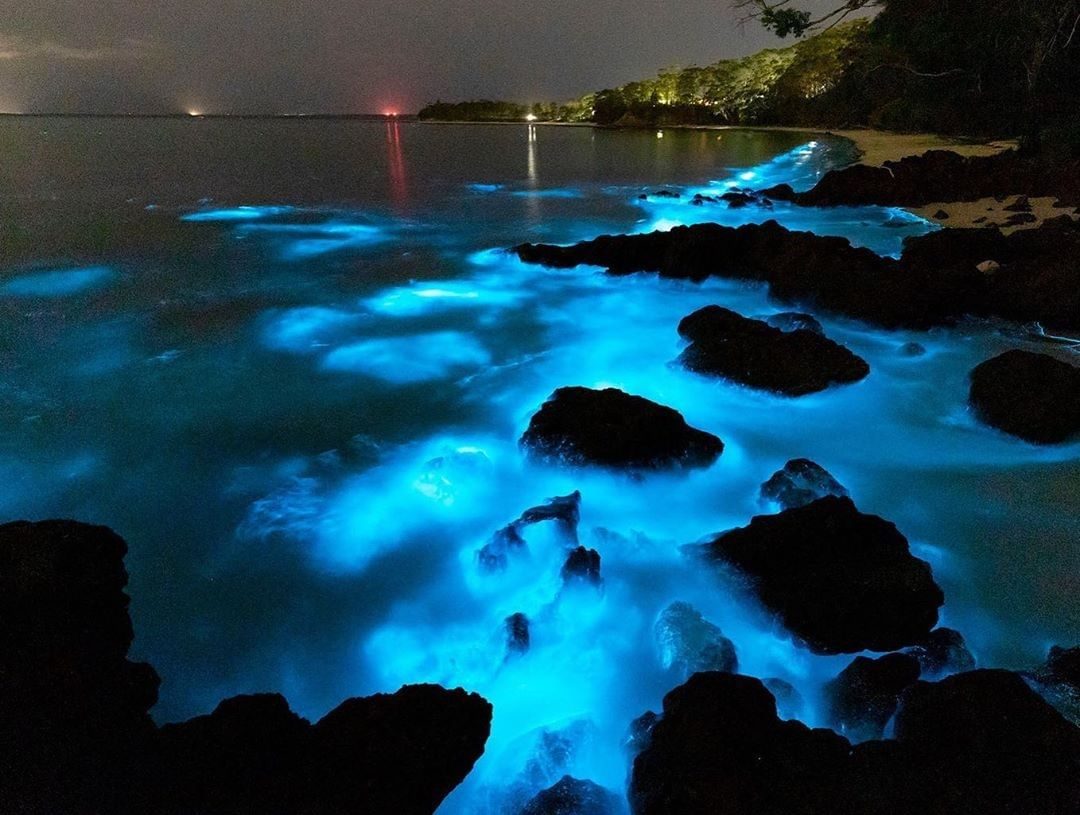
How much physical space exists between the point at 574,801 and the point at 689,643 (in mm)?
1098

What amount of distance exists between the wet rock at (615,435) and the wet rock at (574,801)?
2.44 metres

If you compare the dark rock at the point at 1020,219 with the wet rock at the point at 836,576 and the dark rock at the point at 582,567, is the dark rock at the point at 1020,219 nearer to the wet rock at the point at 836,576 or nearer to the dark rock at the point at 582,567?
the wet rock at the point at 836,576

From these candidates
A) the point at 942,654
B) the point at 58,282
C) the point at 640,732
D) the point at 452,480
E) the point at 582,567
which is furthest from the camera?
the point at 58,282

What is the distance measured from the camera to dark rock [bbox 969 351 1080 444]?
4.84 meters

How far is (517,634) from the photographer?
3281mm

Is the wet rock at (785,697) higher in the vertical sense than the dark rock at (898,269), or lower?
lower

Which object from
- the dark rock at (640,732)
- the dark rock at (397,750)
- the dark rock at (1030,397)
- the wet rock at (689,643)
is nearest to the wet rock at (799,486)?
the wet rock at (689,643)

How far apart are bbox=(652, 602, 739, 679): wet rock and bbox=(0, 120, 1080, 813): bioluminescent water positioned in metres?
0.07

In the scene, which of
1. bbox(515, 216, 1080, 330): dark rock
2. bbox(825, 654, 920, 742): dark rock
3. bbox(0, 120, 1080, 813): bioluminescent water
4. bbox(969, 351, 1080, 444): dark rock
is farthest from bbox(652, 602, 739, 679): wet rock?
bbox(515, 216, 1080, 330): dark rock

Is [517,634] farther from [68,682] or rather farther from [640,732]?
[68,682]

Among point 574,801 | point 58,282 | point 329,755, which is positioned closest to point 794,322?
point 574,801

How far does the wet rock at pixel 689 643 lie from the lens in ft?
10.1

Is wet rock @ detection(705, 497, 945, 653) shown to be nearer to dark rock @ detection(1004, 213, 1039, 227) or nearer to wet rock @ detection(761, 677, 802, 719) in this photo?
wet rock @ detection(761, 677, 802, 719)

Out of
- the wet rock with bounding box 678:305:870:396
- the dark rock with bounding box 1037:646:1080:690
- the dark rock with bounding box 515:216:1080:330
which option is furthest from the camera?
the dark rock with bounding box 515:216:1080:330
